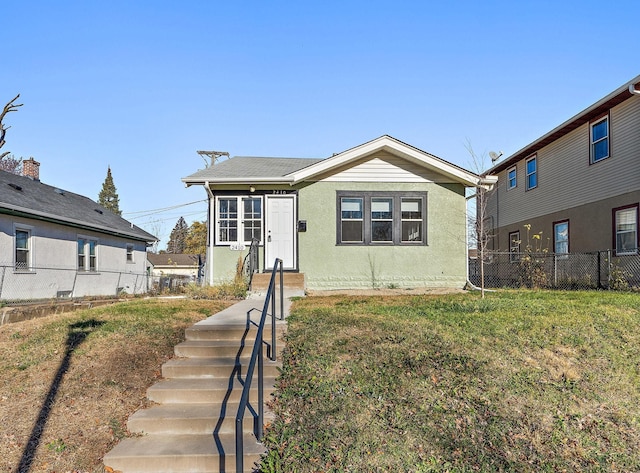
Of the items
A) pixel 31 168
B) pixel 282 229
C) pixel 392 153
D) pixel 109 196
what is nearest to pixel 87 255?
pixel 31 168

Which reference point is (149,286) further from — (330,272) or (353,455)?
(353,455)

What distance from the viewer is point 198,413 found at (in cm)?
421

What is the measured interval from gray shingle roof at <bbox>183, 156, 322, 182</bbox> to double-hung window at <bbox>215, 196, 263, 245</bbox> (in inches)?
26.0

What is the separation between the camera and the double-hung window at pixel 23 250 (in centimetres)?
1372

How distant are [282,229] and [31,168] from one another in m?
14.4

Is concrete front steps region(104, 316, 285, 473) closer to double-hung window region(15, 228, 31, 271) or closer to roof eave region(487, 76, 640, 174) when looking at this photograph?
double-hung window region(15, 228, 31, 271)

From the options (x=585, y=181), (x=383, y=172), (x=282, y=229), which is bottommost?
(x=282, y=229)

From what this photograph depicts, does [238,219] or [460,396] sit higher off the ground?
[238,219]

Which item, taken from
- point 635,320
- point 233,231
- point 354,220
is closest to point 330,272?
point 354,220

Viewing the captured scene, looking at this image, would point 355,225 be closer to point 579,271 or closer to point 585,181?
point 579,271

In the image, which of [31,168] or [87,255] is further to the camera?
[31,168]

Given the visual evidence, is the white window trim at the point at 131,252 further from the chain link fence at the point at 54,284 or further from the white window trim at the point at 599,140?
the white window trim at the point at 599,140

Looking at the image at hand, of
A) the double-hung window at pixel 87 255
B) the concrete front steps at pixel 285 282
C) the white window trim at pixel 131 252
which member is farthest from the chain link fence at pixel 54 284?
the concrete front steps at pixel 285 282

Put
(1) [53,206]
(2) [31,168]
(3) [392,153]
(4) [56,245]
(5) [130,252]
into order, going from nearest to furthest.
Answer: (3) [392,153]
(4) [56,245]
(1) [53,206]
(2) [31,168]
(5) [130,252]
